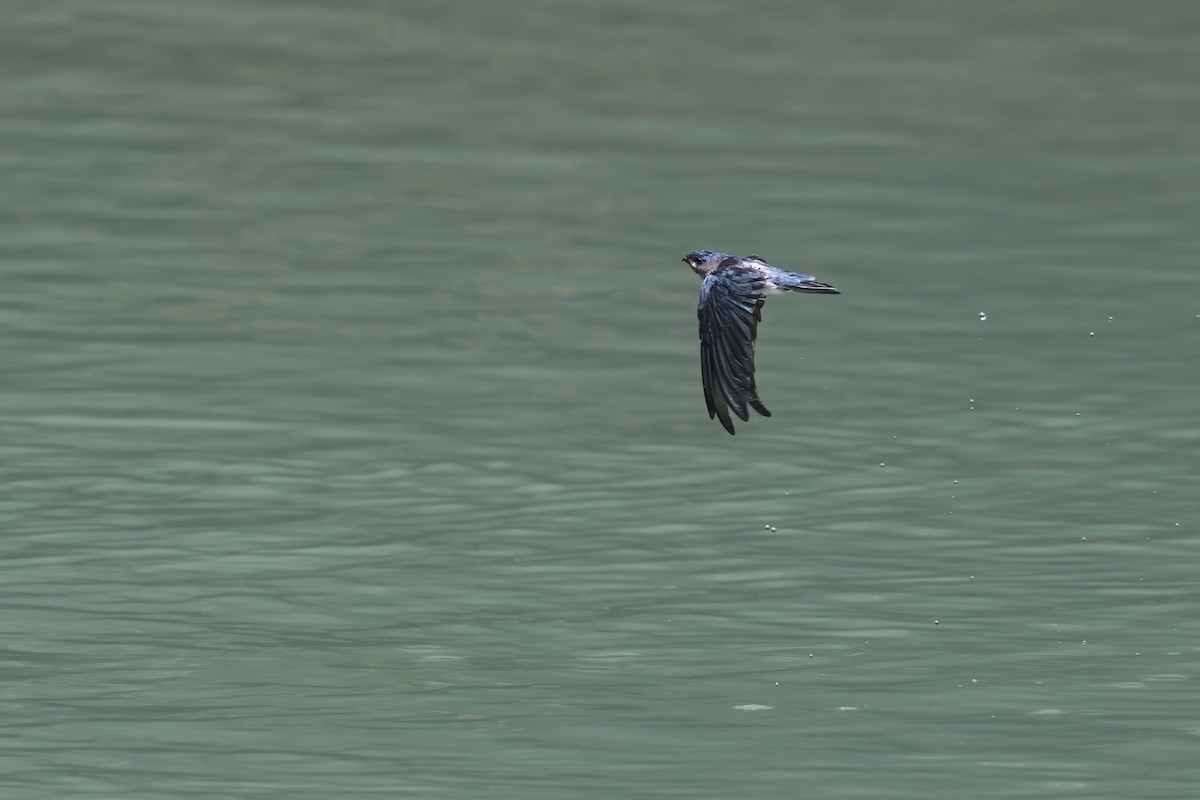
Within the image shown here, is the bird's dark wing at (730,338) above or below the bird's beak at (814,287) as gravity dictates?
below

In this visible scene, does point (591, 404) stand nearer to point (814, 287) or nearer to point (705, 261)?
point (705, 261)

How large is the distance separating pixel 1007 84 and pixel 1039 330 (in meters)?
7.92

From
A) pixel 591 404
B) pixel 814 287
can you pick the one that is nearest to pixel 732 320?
pixel 814 287

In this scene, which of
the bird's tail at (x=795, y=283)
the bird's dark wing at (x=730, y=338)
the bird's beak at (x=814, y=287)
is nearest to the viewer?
the bird's dark wing at (x=730, y=338)

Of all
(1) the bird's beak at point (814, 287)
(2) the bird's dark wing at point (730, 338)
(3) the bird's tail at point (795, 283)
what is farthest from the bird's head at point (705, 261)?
(1) the bird's beak at point (814, 287)

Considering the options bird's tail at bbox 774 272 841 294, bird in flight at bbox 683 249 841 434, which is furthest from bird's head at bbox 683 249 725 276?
bird's tail at bbox 774 272 841 294

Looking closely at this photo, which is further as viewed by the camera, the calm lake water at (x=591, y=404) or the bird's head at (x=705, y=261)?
the bird's head at (x=705, y=261)

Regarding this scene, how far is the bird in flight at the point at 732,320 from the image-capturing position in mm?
10406

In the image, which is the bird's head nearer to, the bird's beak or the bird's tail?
the bird's tail

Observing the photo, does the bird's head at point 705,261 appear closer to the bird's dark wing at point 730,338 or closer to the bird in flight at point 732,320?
the bird in flight at point 732,320

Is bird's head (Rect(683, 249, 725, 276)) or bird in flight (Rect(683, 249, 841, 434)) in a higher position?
bird's head (Rect(683, 249, 725, 276))

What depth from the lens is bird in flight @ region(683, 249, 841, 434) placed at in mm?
10406

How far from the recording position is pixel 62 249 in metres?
19.9

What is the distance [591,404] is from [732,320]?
5.74 m
